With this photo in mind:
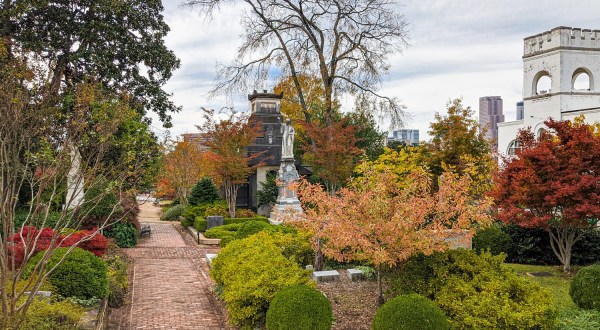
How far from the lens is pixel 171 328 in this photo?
889 cm

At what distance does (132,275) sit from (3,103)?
520cm

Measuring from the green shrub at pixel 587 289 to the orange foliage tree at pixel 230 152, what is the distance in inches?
669

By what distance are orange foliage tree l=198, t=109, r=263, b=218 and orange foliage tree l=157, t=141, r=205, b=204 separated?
7013 mm

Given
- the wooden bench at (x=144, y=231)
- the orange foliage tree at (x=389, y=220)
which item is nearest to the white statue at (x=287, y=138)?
the wooden bench at (x=144, y=231)

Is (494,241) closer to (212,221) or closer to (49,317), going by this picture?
(212,221)

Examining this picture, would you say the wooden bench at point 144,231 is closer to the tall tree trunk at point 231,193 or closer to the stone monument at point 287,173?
the tall tree trunk at point 231,193

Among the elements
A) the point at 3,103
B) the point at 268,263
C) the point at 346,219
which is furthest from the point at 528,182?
the point at 3,103

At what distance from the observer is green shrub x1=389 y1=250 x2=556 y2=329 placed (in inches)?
291

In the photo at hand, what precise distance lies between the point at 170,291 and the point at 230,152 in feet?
44.2

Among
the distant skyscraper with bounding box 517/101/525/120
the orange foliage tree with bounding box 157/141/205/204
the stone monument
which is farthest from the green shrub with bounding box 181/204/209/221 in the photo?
the distant skyscraper with bounding box 517/101/525/120

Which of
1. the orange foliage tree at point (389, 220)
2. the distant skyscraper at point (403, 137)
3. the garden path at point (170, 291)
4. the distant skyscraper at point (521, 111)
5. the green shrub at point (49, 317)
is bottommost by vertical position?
the garden path at point (170, 291)

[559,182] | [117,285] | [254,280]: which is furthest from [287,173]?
[254,280]

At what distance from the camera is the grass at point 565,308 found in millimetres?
8078

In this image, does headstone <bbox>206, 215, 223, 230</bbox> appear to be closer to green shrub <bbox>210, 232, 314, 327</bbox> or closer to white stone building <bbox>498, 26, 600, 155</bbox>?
green shrub <bbox>210, 232, 314, 327</bbox>
